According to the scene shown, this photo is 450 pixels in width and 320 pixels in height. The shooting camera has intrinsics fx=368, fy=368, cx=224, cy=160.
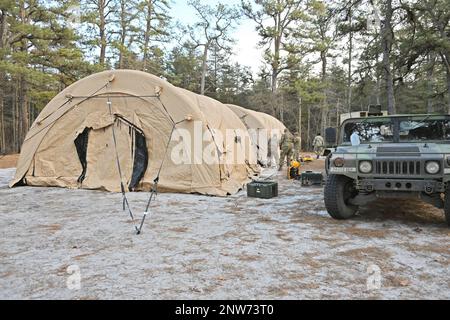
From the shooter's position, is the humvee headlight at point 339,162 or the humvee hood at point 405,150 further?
the humvee headlight at point 339,162

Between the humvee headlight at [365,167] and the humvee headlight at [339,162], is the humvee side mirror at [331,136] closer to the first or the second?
the humvee headlight at [339,162]

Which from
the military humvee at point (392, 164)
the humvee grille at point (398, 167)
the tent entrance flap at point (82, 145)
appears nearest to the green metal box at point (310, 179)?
the military humvee at point (392, 164)

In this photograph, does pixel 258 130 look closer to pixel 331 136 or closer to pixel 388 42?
pixel 388 42

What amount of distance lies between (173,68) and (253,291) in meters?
38.7

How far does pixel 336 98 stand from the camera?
3831 centimetres

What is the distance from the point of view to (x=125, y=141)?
9578 mm

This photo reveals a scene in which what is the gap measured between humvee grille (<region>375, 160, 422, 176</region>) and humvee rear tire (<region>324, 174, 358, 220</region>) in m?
0.63

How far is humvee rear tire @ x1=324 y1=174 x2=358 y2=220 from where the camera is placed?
5.94 m

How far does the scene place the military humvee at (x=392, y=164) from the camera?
17.5 feet

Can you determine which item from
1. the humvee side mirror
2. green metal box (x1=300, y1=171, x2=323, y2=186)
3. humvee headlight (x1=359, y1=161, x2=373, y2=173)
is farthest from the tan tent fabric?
humvee headlight (x1=359, y1=161, x2=373, y2=173)

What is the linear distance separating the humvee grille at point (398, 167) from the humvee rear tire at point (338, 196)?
0.63 m
